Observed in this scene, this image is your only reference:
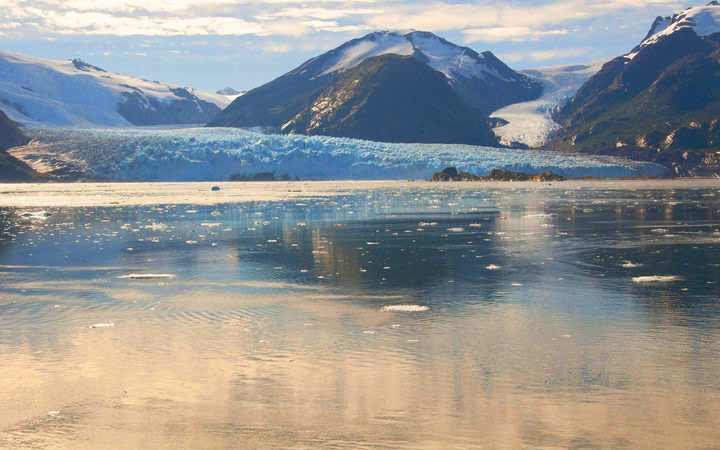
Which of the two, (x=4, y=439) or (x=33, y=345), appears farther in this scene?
(x=33, y=345)

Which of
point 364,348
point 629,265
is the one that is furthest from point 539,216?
point 364,348

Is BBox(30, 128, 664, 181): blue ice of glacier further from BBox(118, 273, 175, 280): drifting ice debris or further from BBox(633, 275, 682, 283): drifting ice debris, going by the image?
BBox(633, 275, 682, 283): drifting ice debris

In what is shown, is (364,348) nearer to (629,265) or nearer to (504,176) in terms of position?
(629,265)

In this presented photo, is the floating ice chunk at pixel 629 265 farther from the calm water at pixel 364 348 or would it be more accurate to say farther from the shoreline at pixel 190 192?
the shoreline at pixel 190 192

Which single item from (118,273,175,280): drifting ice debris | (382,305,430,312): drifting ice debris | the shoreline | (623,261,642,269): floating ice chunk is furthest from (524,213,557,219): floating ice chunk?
the shoreline

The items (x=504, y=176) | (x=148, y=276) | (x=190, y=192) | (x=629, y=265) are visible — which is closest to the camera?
(x=148, y=276)

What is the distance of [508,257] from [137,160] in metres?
82.3

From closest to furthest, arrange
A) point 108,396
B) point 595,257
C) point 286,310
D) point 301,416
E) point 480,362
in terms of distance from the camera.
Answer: point 301,416
point 108,396
point 480,362
point 286,310
point 595,257

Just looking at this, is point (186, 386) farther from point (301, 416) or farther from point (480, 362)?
point (480, 362)

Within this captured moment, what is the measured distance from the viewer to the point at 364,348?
29.9ft

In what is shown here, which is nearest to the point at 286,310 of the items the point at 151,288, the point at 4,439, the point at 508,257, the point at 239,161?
the point at 151,288

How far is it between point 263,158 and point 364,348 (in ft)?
281

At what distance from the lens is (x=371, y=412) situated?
683 centimetres

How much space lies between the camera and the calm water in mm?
6449
